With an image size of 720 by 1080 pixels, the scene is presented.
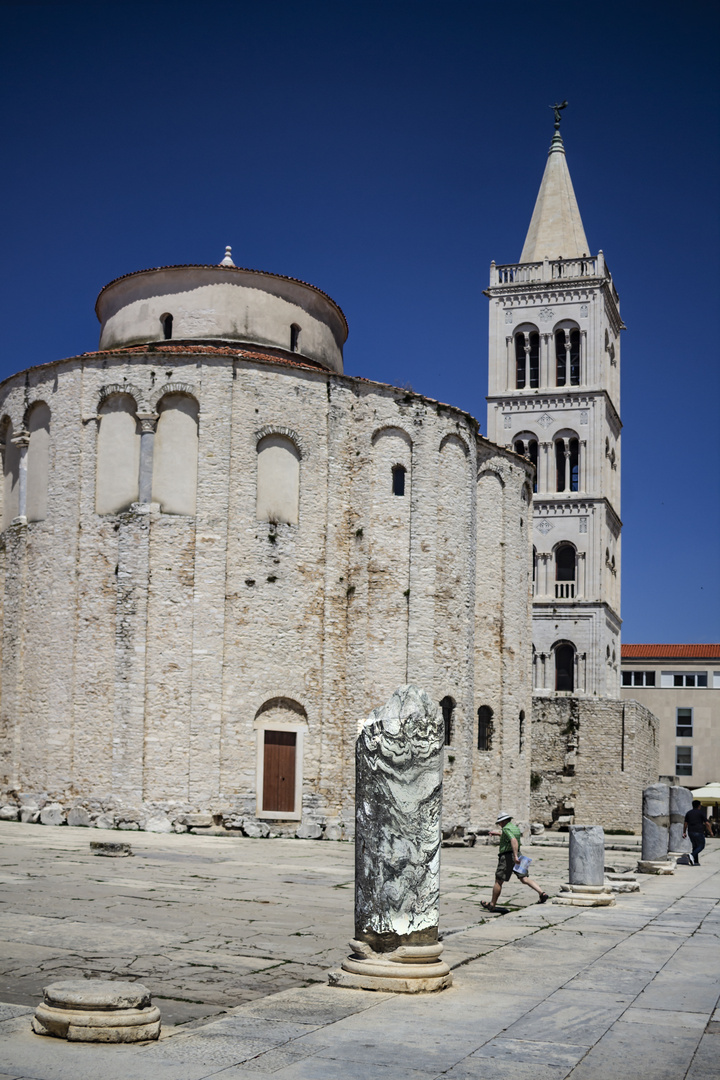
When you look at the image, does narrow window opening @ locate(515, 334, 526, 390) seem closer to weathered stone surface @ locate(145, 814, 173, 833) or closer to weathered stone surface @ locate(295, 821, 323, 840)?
weathered stone surface @ locate(295, 821, 323, 840)

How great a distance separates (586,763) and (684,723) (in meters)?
27.3

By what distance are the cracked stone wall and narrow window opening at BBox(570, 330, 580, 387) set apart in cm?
2954

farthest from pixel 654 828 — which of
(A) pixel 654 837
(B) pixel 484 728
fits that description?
(B) pixel 484 728

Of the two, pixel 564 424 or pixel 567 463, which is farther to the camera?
pixel 564 424

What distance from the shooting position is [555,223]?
59.0 metres

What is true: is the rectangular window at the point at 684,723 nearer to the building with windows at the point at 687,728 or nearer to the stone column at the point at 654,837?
the building with windows at the point at 687,728

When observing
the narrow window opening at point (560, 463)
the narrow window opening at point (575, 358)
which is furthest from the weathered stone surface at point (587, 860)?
the narrow window opening at point (575, 358)

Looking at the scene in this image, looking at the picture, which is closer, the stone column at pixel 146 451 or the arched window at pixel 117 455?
the stone column at pixel 146 451

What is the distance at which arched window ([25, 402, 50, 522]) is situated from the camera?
27.6 m

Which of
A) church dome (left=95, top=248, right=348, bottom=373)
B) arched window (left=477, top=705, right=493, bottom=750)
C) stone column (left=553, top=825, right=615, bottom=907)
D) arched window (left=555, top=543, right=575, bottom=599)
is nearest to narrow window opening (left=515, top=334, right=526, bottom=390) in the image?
arched window (left=555, top=543, right=575, bottom=599)

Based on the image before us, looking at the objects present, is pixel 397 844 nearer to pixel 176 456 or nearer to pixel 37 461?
pixel 176 456

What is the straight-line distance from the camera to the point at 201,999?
29.1 feet

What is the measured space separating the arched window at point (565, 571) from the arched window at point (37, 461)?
32.7m

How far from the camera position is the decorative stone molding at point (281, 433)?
27.0m
